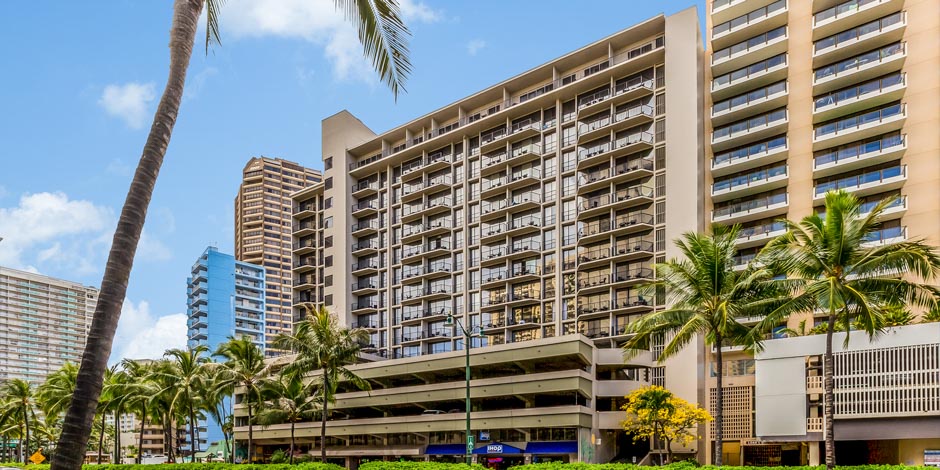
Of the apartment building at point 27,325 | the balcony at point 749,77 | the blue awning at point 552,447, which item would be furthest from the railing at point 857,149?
the apartment building at point 27,325

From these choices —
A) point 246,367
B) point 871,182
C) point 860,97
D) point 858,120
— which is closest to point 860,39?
point 860,97

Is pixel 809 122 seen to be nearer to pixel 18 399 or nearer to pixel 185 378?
pixel 185 378

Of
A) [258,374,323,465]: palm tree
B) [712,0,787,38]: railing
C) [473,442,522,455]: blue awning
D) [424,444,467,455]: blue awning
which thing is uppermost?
[712,0,787,38]: railing

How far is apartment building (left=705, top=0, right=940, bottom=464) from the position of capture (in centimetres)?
5966

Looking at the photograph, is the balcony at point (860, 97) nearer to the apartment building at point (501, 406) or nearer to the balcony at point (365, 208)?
the apartment building at point (501, 406)

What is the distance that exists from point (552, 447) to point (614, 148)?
1088 inches

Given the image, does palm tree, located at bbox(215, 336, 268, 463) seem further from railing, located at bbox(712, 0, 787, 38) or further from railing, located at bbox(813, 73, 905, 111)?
railing, located at bbox(813, 73, 905, 111)

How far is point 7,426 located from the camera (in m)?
102

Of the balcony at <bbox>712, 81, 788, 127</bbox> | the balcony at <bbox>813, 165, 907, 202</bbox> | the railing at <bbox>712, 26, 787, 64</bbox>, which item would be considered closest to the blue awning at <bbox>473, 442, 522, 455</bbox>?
the balcony at <bbox>813, 165, 907, 202</bbox>

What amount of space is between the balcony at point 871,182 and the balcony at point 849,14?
11.8 metres

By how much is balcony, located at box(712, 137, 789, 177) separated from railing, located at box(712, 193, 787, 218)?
280cm

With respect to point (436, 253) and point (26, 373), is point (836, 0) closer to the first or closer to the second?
point (436, 253)

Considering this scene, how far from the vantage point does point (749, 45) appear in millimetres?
68812

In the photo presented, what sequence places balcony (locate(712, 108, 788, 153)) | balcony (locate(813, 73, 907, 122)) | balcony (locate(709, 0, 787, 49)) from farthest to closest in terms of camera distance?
balcony (locate(709, 0, 787, 49))
balcony (locate(712, 108, 788, 153))
balcony (locate(813, 73, 907, 122))
